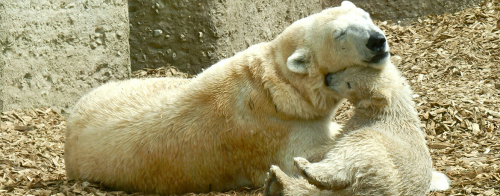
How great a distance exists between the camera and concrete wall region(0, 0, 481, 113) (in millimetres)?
5523

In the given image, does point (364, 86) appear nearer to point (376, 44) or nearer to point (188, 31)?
point (376, 44)

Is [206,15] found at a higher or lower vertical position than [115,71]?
higher

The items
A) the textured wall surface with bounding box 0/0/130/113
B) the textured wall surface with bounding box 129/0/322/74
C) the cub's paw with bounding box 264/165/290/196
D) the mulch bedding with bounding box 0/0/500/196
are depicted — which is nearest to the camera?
the cub's paw with bounding box 264/165/290/196

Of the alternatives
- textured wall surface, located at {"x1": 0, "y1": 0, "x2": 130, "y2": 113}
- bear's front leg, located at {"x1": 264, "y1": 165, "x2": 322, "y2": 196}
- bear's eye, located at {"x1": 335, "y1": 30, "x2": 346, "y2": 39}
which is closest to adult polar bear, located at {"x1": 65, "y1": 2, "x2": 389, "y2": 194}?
bear's eye, located at {"x1": 335, "y1": 30, "x2": 346, "y2": 39}

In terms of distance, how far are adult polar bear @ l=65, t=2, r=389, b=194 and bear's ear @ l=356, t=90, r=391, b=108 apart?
18 cm

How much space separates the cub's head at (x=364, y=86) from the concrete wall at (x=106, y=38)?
3.04m

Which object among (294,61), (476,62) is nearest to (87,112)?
(294,61)

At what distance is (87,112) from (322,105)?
66.3 inches

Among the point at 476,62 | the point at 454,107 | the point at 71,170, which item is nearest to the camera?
the point at 71,170

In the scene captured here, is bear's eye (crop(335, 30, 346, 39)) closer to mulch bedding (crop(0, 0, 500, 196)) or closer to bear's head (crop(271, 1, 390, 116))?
bear's head (crop(271, 1, 390, 116))

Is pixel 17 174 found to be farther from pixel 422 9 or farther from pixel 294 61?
pixel 422 9

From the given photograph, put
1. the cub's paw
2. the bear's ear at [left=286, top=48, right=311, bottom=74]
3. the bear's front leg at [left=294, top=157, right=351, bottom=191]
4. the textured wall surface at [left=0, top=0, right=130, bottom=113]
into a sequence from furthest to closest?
the textured wall surface at [left=0, top=0, right=130, bottom=113] < the bear's ear at [left=286, top=48, right=311, bottom=74] < the cub's paw < the bear's front leg at [left=294, top=157, right=351, bottom=191]

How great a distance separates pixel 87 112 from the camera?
4.38 meters

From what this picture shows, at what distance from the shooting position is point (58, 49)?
5.77 meters
